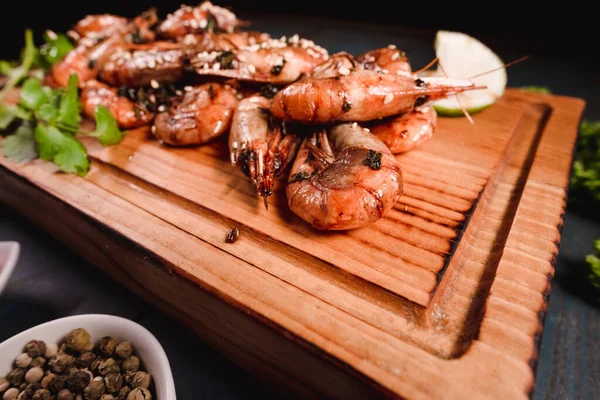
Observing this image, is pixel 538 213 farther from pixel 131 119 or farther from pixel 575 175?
pixel 131 119

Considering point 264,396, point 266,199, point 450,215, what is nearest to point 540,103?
point 450,215

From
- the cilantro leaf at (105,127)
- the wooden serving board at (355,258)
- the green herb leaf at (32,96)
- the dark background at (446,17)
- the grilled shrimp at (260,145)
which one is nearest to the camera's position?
the wooden serving board at (355,258)

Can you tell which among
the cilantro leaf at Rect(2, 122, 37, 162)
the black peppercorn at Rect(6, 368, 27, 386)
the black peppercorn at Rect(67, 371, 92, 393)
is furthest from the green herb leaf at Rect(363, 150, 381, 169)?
the cilantro leaf at Rect(2, 122, 37, 162)

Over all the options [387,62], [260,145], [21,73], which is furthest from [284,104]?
[21,73]

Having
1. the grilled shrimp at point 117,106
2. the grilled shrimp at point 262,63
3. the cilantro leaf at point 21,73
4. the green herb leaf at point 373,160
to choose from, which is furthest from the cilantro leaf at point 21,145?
the green herb leaf at point 373,160

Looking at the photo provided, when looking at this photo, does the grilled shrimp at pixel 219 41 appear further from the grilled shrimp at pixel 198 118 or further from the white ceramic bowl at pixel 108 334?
the white ceramic bowl at pixel 108 334

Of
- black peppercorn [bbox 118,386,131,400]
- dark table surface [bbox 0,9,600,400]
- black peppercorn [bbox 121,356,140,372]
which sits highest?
black peppercorn [bbox 121,356,140,372]

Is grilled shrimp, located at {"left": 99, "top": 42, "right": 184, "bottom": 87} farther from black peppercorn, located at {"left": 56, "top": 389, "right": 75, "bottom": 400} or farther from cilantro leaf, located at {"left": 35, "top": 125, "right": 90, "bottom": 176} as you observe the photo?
black peppercorn, located at {"left": 56, "top": 389, "right": 75, "bottom": 400}
